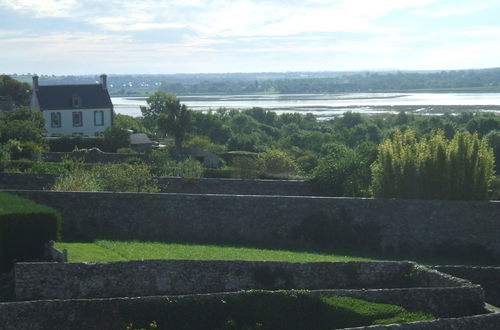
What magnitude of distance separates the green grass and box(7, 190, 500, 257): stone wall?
70.4 inches

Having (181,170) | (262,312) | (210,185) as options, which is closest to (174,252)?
(262,312)

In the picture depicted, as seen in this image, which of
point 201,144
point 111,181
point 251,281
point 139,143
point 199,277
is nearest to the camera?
point 199,277

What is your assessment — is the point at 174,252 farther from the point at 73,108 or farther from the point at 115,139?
the point at 73,108

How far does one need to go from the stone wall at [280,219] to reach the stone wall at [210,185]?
5.90 meters

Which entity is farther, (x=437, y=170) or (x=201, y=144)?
(x=201, y=144)

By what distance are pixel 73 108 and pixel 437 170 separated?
44997mm

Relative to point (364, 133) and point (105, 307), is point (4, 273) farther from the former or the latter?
point (364, 133)

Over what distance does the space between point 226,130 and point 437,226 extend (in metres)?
56.9

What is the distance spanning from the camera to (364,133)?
265 ft

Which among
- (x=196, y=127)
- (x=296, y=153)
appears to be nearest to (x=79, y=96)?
(x=196, y=127)

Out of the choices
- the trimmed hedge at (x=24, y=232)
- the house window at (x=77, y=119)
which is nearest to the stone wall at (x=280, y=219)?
the trimmed hedge at (x=24, y=232)

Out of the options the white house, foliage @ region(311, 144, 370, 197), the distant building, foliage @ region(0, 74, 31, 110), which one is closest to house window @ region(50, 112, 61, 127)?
the white house

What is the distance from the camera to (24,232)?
76.7 ft

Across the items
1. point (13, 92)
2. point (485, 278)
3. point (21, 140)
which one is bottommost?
point (485, 278)
